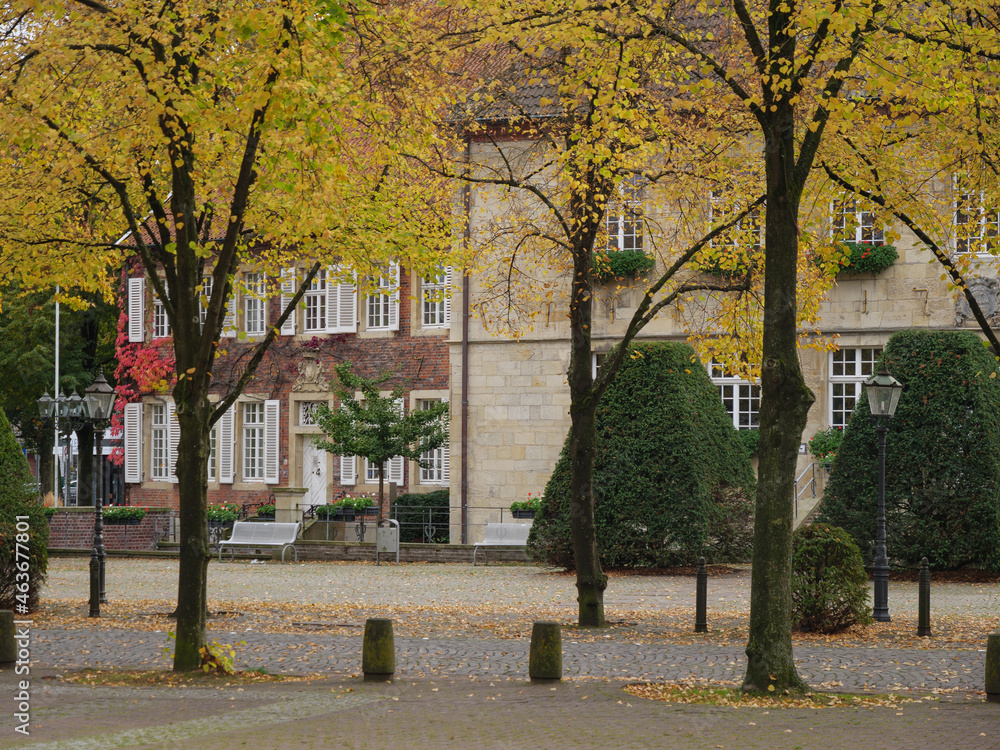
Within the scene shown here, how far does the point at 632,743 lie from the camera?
7594 millimetres

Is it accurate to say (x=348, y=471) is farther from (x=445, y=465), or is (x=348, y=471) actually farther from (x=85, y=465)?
(x=85, y=465)

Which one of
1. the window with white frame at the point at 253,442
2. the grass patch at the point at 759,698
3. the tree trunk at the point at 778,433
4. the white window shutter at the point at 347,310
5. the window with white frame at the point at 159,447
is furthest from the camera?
the window with white frame at the point at 159,447

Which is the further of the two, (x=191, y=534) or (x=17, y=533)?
(x=17, y=533)

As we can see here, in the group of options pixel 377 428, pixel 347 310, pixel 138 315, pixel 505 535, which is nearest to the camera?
pixel 505 535

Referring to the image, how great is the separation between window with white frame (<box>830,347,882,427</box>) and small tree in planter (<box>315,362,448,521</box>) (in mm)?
8312

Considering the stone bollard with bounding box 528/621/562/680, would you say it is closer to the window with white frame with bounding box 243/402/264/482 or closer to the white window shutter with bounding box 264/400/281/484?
the white window shutter with bounding box 264/400/281/484

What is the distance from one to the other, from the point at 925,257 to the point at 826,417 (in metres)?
3.69

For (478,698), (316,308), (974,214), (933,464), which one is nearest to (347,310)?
(316,308)

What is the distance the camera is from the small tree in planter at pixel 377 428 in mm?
27156

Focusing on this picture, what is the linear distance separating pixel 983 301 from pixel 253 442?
1895 centimetres

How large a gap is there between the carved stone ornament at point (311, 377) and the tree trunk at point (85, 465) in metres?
6.50

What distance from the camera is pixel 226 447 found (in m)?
33.8

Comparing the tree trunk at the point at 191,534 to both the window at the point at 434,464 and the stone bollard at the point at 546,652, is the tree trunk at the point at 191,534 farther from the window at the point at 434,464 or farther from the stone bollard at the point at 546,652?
the window at the point at 434,464

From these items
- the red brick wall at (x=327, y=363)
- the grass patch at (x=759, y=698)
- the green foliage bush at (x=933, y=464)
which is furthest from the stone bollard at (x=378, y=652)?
the red brick wall at (x=327, y=363)
